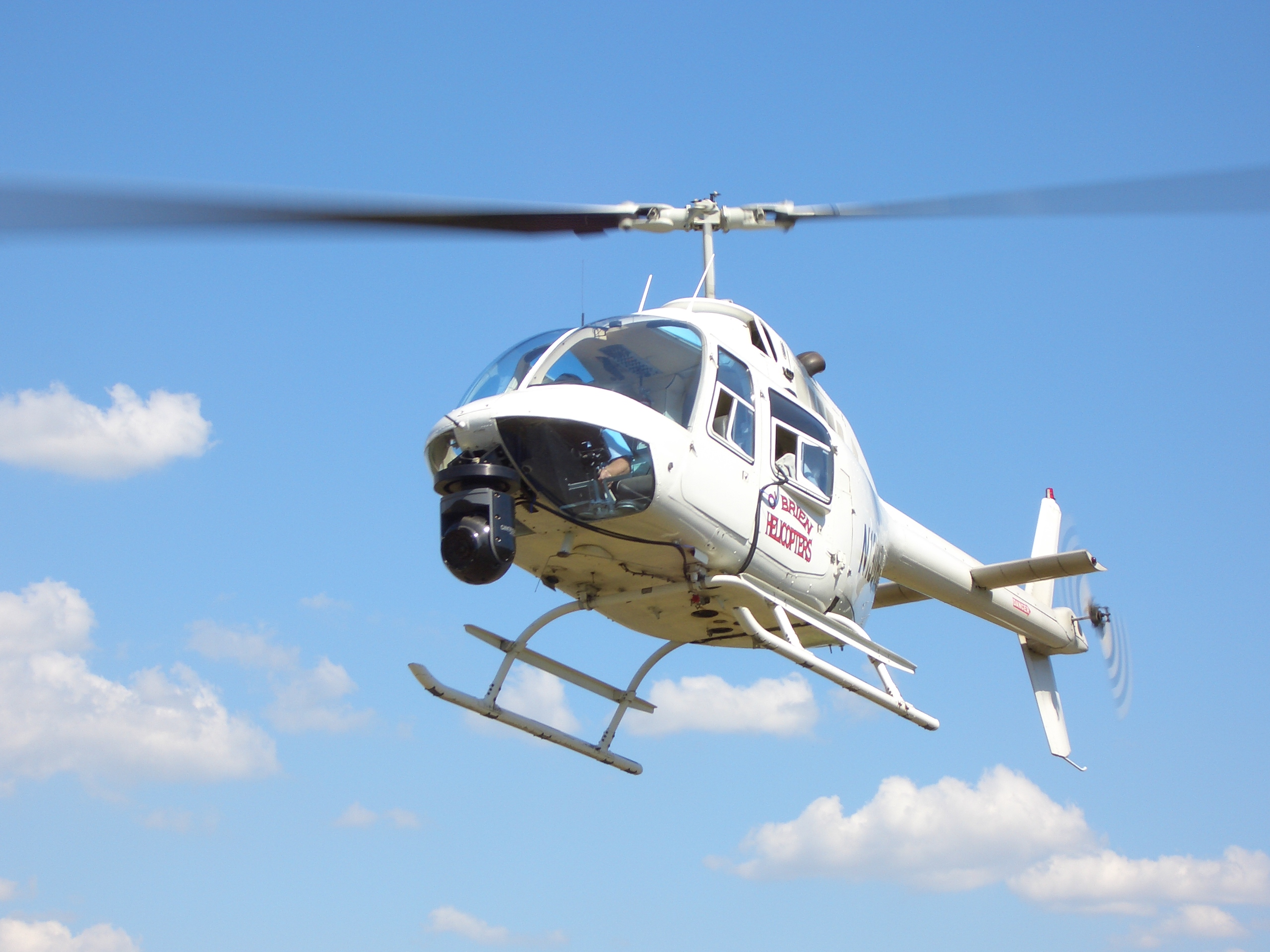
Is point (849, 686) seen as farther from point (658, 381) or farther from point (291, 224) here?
point (291, 224)

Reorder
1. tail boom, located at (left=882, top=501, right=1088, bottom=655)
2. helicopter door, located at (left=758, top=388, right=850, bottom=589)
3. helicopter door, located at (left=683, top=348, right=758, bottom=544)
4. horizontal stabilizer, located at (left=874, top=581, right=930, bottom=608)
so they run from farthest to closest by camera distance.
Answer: horizontal stabilizer, located at (left=874, top=581, right=930, bottom=608)
tail boom, located at (left=882, top=501, right=1088, bottom=655)
helicopter door, located at (left=758, top=388, right=850, bottom=589)
helicopter door, located at (left=683, top=348, right=758, bottom=544)

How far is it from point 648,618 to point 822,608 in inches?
67.8

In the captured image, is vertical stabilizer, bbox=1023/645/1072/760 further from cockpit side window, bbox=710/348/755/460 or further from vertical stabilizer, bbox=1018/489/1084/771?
cockpit side window, bbox=710/348/755/460

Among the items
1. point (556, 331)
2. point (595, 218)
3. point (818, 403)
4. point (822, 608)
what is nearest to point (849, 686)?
point (822, 608)

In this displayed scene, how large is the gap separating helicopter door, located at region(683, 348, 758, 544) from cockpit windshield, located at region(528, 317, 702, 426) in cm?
25

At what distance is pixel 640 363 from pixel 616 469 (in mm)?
1279

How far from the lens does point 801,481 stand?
43.7 feet

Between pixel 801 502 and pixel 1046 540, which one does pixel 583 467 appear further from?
pixel 1046 540

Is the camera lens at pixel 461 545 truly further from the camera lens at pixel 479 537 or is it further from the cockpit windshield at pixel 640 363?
the cockpit windshield at pixel 640 363

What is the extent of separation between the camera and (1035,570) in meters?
17.4

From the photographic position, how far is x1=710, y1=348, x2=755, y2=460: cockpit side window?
12.4m

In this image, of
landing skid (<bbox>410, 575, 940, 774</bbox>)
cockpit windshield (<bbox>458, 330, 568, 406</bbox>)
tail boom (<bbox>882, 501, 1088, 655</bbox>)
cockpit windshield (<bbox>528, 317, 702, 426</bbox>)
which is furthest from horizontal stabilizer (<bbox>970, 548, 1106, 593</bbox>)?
cockpit windshield (<bbox>458, 330, 568, 406</bbox>)

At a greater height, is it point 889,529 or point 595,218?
point 595,218

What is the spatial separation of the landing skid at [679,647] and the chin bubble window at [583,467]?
51.7 inches
